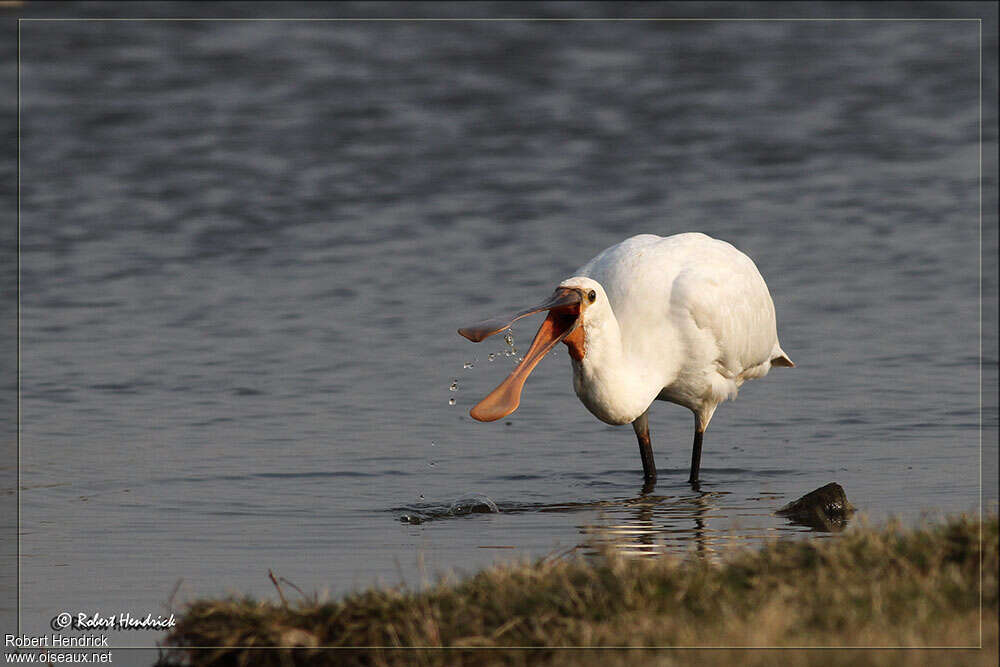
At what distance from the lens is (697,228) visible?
15.9 meters

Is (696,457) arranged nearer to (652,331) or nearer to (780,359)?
(652,331)

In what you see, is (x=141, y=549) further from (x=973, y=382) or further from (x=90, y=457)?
(x=973, y=382)

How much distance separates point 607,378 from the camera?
7535 millimetres

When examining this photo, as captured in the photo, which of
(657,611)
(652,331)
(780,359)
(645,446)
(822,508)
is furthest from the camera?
(780,359)

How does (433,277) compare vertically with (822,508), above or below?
above

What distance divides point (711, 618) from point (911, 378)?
6956 mm

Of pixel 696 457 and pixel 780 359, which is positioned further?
pixel 780 359

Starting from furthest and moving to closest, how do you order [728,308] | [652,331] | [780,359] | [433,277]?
[433,277] → [780,359] → [728,308] → [652,331]

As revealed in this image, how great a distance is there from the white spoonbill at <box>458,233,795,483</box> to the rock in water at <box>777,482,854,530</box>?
37.6 inches

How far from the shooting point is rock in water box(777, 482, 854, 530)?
7238 mm

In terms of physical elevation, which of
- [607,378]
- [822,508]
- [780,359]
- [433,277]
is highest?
[433,277]

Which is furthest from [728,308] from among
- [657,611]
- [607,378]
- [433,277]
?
[433,277]

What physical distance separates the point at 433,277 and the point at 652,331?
6201 millimetres

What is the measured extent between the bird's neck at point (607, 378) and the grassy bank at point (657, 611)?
2.14 metres
